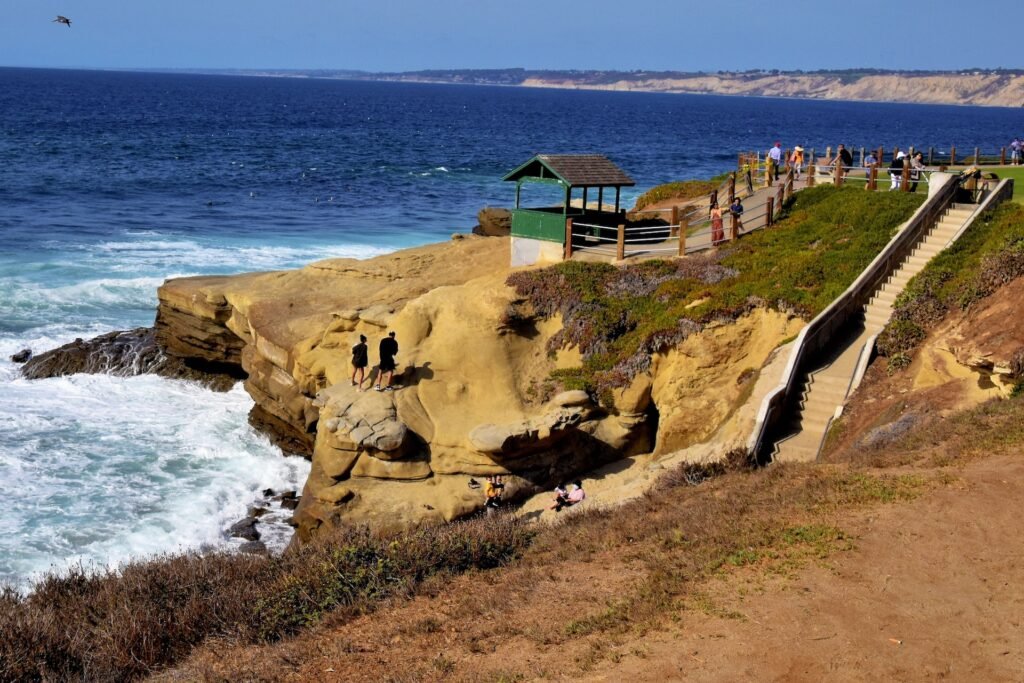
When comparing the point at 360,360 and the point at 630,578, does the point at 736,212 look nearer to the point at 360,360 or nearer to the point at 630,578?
the point at 360,360

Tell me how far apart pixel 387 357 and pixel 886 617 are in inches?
527

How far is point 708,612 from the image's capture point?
1217cm

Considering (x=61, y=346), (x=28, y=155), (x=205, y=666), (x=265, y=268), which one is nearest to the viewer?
(x=205, y=666)

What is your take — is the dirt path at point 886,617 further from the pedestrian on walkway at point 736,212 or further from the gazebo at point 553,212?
the gazebo at point 553,212

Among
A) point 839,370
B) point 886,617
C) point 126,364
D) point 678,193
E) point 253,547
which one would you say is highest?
point 678,193

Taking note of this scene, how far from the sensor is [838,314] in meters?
22.4

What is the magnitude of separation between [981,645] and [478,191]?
190ft

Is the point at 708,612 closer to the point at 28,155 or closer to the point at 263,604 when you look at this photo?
the point at 263,604

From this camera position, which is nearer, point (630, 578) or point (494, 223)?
point (630, 578)

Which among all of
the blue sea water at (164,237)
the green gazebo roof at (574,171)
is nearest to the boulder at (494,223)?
the blue sea water at (164,237)

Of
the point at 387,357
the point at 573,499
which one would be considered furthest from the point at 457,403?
the point at 573,499

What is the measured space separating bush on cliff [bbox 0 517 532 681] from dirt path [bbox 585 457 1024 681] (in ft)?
12.7

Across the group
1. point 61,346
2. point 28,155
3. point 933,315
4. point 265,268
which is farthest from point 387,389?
point 28,155

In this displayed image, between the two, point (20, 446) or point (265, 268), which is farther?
point (265, 268)
